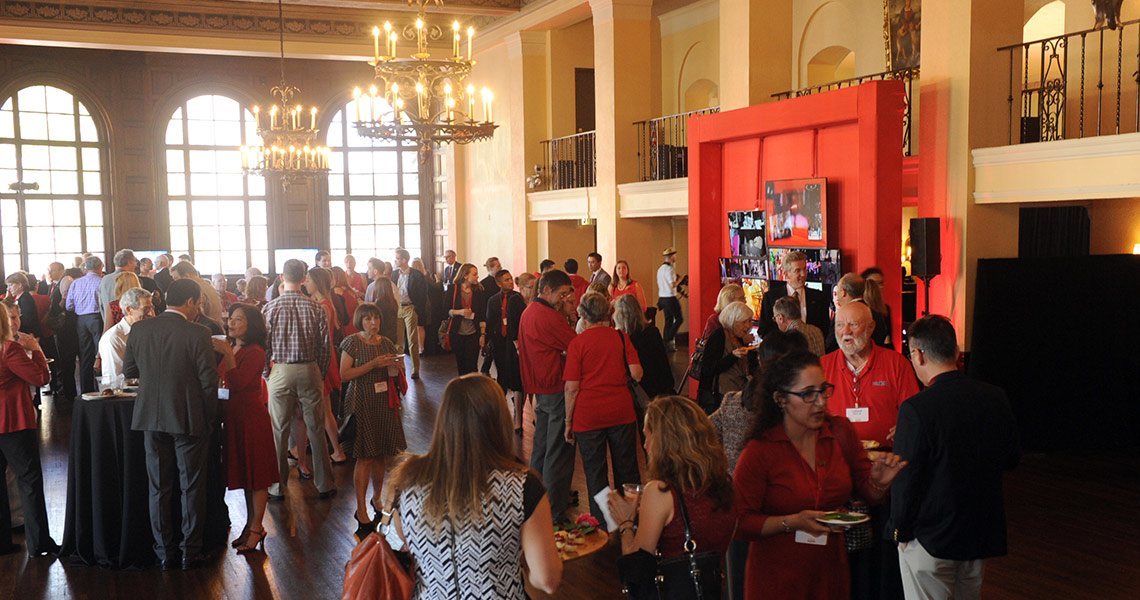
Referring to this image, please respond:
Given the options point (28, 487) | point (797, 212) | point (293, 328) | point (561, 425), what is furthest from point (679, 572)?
point (797, 212)

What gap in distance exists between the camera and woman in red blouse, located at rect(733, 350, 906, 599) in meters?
3.08

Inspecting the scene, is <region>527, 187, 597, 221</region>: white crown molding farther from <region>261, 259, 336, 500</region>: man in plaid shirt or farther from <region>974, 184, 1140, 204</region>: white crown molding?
<region>261, 259, 336, 500</region>: man in plaid shirt

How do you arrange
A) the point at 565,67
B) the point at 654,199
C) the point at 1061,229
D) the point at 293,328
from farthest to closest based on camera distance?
the point at 565,67
the point at 654,199
the point at 1061,229
the point at 293,328

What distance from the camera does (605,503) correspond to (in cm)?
302

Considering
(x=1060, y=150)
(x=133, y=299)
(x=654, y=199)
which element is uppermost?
(x=1060, y=150)

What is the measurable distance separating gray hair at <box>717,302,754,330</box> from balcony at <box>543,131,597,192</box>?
362 inches

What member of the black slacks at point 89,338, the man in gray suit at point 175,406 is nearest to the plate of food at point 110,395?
the man in gray suit at point 175,406

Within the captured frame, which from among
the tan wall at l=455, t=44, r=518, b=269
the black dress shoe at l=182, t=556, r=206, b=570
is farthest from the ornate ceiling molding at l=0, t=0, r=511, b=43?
the black dress shoe at l=182, t=556, r=206, b=570

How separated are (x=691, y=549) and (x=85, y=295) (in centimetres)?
986

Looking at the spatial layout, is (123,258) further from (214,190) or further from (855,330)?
(214,190)

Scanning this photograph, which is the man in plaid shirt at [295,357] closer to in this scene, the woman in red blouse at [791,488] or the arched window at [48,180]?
the woman in red blouse at [791,488]

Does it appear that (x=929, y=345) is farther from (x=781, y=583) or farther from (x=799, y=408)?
(x=781, y=583)

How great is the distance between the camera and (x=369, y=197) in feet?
63.9

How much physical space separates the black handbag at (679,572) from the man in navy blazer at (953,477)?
84 centimetres
